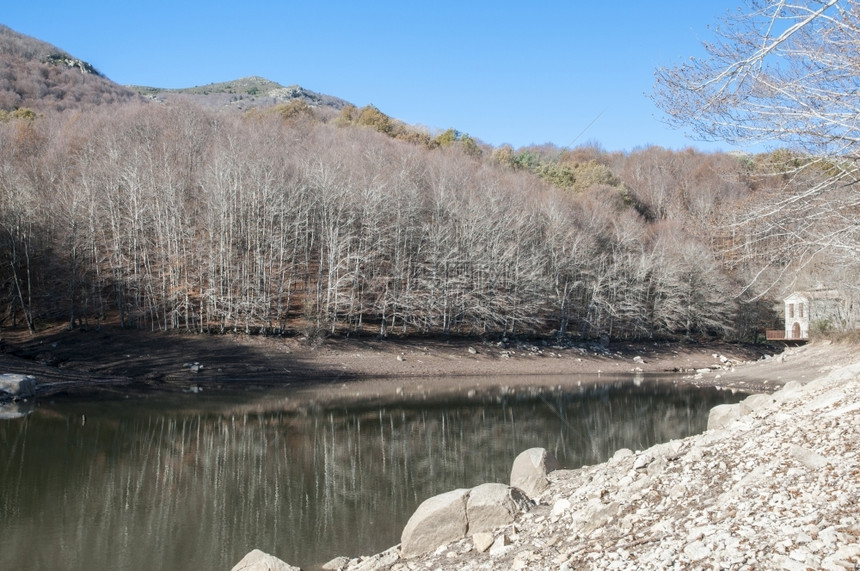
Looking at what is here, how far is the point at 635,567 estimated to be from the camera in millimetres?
6164

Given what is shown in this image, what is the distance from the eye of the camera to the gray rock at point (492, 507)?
9.12 m

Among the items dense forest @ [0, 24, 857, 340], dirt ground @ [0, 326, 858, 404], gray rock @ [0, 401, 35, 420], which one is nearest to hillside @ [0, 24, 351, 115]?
dense forest @ [0, 24, 857, 340]

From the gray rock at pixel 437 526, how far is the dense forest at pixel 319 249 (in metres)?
28.1

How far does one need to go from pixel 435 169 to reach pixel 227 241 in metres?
26.8

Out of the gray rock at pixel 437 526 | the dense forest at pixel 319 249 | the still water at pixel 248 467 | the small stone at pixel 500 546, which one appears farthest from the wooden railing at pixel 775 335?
the small stone at pixel 500 546

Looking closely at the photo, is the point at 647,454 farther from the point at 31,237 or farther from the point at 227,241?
the point at 31,237

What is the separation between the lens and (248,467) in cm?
1744

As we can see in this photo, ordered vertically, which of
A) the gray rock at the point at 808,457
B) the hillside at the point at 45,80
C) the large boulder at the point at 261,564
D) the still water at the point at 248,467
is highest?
the hillside at the point at 45,80

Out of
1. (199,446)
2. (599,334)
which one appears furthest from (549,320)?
(199,446)

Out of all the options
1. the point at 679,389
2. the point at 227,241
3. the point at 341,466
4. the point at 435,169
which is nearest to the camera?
the point at 341,466

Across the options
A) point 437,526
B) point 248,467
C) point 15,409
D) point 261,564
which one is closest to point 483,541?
point 437,526

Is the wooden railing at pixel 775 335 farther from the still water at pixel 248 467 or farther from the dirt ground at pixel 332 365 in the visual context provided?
the still water at pixel 248 467

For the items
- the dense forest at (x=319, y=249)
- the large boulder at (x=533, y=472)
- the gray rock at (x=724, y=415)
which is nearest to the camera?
the large boulder at (x=533, y=472)

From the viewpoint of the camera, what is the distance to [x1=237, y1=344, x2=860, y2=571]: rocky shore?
5.90 meters
